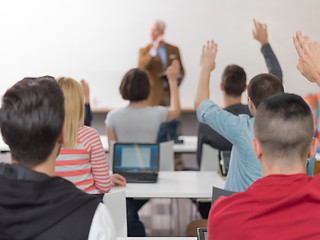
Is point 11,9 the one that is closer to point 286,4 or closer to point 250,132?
point 286,4

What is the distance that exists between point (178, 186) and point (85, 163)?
0.71 meters

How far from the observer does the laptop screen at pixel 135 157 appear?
109 inches

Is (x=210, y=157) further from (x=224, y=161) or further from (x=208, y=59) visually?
(x=208, y=59)

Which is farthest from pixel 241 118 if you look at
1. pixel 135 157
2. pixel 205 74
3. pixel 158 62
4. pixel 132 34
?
pixel 132 34

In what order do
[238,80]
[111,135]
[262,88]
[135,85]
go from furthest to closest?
[111,135] → [135,85] → [238,80] → [262,88]

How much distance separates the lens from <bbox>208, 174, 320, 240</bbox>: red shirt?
3.51 ft

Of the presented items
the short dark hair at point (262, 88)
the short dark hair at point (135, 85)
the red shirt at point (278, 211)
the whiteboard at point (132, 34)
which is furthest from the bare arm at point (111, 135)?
the whiteboard at point (132, 34)

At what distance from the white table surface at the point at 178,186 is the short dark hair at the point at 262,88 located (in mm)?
771

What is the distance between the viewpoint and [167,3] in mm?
6773

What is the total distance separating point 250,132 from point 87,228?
1136 mm

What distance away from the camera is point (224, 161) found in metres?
2.84

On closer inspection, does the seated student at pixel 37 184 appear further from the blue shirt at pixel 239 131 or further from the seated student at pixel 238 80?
the seated student at pixel 238 80

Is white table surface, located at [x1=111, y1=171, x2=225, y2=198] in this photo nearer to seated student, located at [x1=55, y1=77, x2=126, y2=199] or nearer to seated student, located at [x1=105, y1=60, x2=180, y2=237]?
seated student, located at [x1=55, y1=77, x2=126, y2=199]

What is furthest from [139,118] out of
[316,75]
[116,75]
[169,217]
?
[116,75]
